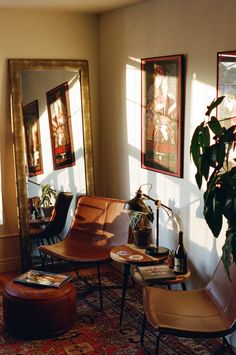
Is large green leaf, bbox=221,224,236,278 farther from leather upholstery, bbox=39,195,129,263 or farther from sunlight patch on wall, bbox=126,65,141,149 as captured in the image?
sunlight patch on wall, bbox=126,65,141,149

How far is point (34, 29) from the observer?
4.89 metres

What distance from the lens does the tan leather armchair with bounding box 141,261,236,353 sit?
2.92 metres

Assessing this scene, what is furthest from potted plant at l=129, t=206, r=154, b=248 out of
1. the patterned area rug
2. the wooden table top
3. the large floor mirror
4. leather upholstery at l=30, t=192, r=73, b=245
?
the large floor mirror

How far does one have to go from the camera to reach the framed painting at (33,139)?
191 inches

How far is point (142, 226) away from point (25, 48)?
2.05 meters

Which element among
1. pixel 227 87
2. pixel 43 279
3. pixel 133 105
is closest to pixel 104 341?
pixel 43 279

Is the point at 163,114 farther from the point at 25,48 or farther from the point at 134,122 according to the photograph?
the point at 25,48

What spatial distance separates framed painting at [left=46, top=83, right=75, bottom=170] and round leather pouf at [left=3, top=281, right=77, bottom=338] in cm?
165

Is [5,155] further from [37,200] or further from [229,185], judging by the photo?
[229,185]

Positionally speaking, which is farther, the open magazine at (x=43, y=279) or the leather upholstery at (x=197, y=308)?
the open magazine at (x=43, y=279)

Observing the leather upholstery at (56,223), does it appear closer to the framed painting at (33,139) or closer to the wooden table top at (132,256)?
the framed painting at (33,139)

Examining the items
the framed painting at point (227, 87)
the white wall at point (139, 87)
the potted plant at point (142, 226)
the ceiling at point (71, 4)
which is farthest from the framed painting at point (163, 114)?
the ceiling at point (71, 4)

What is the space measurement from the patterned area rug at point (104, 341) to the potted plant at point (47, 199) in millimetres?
1182

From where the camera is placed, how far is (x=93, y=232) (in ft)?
15.3
